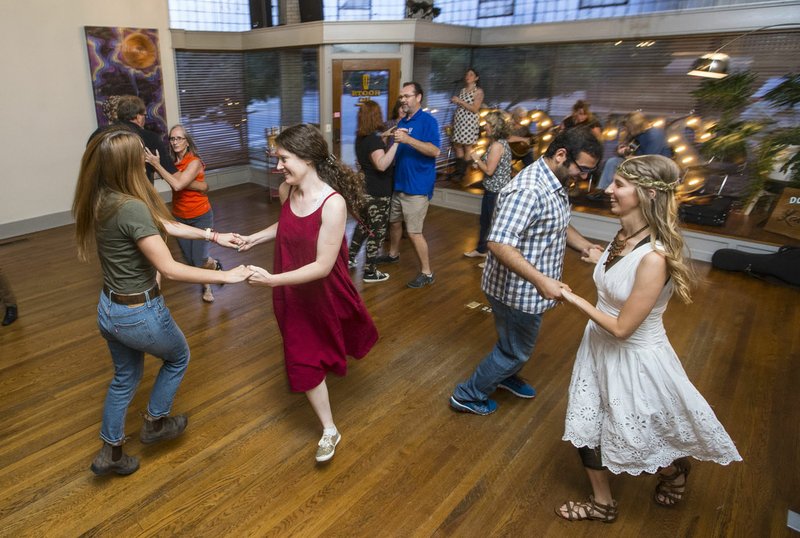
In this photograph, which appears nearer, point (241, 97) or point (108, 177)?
point (108, 177)

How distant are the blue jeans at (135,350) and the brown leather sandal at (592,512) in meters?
1.90

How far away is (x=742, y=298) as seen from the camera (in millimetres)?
4598

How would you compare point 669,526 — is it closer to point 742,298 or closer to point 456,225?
point 742,298

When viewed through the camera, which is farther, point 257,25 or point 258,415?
point 257,25

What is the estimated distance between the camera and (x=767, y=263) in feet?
16.3

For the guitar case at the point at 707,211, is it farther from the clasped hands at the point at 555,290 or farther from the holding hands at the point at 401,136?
the clasped hands at the point at 555,290

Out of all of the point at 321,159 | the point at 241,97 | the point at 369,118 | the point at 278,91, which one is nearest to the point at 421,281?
the point at 369,118

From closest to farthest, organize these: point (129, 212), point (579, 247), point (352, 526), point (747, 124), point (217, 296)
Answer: point (129, 212), point (352, 526), point (579, 247), point (217, 296), point (747, 124)

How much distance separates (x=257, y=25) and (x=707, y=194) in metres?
6.97

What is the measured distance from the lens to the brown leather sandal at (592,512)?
7.22ft

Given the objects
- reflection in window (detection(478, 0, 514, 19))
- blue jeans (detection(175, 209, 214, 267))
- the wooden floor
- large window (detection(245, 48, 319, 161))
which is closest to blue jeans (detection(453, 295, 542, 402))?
the wooden floor

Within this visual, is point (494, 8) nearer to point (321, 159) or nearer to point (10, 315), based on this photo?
point (321, 159)

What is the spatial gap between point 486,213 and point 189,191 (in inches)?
112

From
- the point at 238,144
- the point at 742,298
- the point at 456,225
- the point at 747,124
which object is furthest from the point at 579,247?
the point at 238,144
